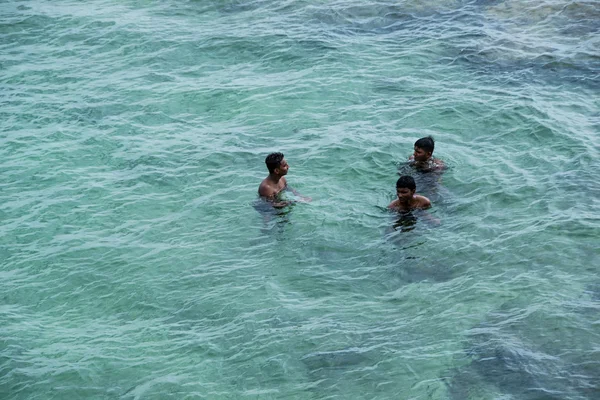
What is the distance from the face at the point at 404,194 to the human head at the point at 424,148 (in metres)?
1.59

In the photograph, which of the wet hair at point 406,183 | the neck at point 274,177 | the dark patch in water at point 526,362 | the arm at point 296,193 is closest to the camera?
the dark patch in water at point 526,362

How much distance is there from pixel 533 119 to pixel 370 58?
506 centimetres

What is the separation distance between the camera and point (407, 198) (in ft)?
47.5

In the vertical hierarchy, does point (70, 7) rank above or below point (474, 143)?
above

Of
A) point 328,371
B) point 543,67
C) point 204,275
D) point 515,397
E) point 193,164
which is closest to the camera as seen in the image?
point 515,397

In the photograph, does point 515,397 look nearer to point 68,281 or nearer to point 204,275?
point 204,275

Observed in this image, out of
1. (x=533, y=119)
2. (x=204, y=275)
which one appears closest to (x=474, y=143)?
(x=533, y=119)

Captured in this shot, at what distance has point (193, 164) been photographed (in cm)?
1725

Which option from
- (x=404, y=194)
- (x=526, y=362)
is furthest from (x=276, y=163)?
(x=526, y=362)

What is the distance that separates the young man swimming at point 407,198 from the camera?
1423 cm

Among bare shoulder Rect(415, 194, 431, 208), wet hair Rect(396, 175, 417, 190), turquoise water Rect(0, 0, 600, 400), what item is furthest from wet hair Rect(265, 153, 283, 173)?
bare shoulder Rect(415, 194, 431, 208)

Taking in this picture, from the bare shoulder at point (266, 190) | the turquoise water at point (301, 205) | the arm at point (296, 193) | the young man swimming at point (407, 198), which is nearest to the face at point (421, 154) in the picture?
the turquoise water at point (301, 205)

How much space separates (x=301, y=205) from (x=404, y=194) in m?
2.18

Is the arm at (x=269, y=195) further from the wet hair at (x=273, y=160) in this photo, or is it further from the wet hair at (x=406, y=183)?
the wet hair at (x=406, y=183)
